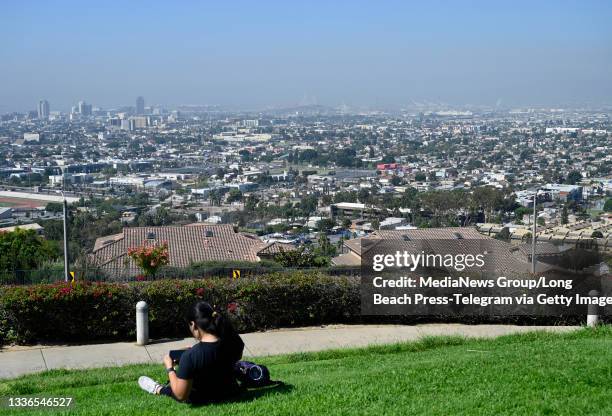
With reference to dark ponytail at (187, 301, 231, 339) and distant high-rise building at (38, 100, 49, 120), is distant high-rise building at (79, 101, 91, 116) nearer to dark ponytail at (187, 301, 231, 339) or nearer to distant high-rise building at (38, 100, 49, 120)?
distant high-rise building at (38, 100, 49, 120)

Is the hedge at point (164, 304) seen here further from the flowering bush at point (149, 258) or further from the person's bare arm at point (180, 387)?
the person's bare arm at point (180, 387)

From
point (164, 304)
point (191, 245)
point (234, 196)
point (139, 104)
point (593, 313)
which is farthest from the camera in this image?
point (139, 104)

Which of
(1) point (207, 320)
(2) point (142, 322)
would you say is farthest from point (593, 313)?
(1) point (207, 320)

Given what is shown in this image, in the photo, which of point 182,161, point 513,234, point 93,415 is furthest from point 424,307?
point 182,161

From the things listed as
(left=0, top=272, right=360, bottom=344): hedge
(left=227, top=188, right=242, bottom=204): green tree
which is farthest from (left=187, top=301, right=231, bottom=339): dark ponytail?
(left=227, top=188, right=242, bottom=204): green tree

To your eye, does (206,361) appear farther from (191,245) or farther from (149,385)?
(191,245)

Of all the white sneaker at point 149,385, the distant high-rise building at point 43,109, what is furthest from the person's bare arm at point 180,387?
the distant high-rise building at point 43,109

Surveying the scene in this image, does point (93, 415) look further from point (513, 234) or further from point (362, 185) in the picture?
point (362, 185)

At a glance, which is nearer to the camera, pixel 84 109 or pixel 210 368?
pixel 210 368
